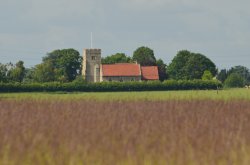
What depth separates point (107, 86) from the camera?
A: 88.2 meters

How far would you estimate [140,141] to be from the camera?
8.16 m

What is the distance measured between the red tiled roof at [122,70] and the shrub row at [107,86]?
38697 millimetres

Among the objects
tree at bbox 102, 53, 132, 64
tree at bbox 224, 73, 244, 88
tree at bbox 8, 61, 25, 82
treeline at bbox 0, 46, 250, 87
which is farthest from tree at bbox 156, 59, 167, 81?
tree at bbox 8, 61, 25, 82

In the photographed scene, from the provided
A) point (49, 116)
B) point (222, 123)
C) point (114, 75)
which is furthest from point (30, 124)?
point (114, 75)

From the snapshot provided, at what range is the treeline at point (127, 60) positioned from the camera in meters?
120

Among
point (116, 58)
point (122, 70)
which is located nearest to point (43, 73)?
point (122, 70)

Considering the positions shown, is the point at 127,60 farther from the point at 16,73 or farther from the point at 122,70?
the point at 16,73

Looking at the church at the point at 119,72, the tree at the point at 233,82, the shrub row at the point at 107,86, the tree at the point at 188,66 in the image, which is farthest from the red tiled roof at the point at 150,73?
the shrub row at the point at 107,86

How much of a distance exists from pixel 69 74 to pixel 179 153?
134 metres

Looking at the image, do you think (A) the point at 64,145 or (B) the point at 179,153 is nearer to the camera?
(B) the point at 179,153

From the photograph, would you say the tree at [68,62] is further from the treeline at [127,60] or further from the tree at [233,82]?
the tree at [233,82]

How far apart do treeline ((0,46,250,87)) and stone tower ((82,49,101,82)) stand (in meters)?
2.74

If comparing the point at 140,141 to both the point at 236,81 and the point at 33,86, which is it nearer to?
the point at 33,86

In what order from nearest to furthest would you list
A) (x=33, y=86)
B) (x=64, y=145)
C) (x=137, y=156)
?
1. (x=137, y=156)
2. (x=64, y=145)
3. (x=33, y=86)
